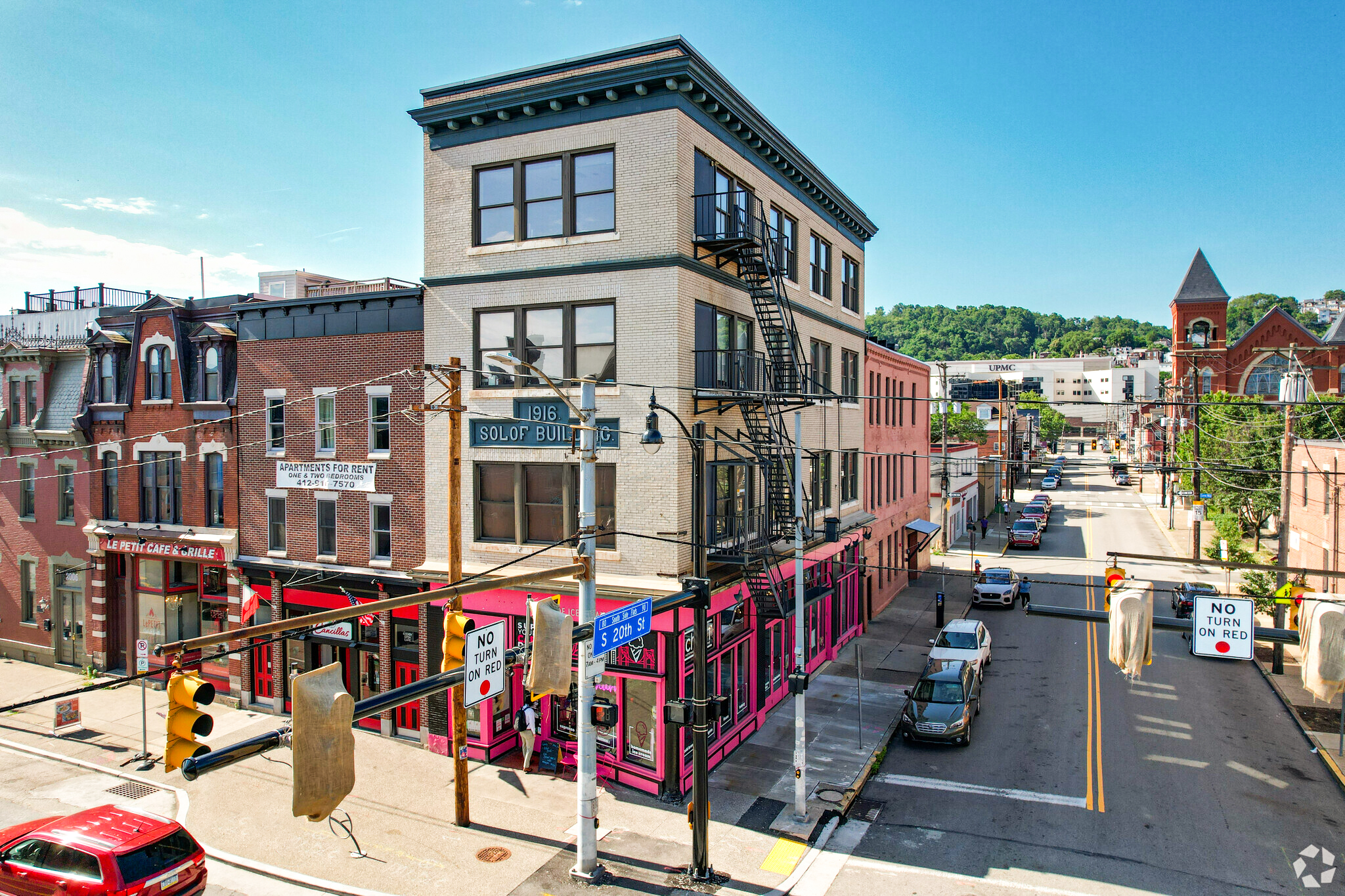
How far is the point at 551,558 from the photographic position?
63.4 feet

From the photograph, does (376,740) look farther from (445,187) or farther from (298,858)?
(445,187)

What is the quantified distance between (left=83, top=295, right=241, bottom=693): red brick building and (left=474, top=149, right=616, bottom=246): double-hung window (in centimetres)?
1022

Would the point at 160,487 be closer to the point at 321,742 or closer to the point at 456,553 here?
the point at 456,553

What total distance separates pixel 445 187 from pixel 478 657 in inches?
515

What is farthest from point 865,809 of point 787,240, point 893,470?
point 893,470

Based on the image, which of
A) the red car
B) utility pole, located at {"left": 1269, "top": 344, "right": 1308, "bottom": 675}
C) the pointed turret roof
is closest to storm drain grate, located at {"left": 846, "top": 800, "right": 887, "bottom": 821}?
the red car

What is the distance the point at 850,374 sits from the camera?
31.0 meters

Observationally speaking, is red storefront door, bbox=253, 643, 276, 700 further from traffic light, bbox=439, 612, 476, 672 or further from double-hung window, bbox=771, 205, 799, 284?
double-hung window, bbox=771, 205, 799, 284

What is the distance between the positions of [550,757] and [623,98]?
15.4 m

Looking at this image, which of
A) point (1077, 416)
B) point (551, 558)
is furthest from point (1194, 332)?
point (1077, 416)

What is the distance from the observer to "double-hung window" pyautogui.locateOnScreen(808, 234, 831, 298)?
2686 cm

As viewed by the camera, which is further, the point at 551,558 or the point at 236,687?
the point at 236,687

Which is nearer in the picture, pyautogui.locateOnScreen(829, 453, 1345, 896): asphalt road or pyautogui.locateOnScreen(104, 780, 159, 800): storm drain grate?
pyautogui.locateOnScreen(829, 453, 1345, 896): asphalt road

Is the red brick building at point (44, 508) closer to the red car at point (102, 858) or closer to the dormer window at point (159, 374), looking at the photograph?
the dormer window at point (159, 374)
